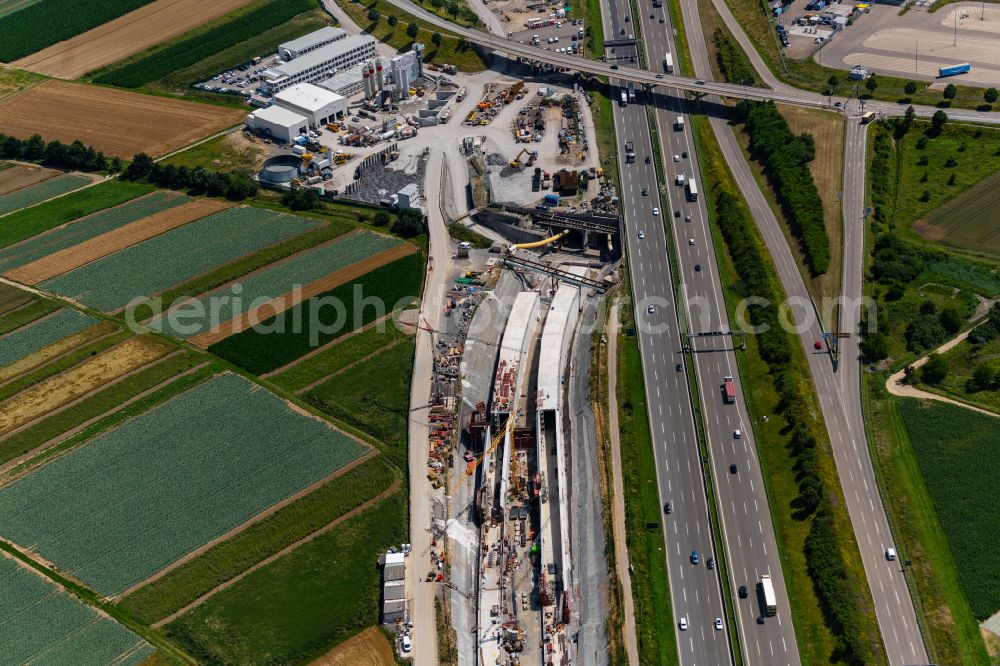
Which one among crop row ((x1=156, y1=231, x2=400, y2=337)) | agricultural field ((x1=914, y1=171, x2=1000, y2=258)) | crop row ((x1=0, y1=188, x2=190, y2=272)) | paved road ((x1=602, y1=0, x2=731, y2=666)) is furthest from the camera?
crop row ((x1=0, y1=188, x2=190, y2=272))

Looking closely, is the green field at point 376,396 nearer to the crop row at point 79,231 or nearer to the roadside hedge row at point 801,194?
the crop row at point 79,231

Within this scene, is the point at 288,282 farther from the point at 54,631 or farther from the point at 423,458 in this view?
the point at 54,631

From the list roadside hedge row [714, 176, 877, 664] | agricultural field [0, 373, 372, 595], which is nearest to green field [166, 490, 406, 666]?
agricultural field [0, 373, 372, 595]

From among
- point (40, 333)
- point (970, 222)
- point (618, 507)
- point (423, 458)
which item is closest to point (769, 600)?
point (618, 507)

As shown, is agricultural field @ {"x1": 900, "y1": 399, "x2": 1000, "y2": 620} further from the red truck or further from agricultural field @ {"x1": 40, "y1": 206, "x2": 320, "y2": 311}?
agricultural field @ {"x1": 40, "y1": 206, "x2": 320, "y2": 311}

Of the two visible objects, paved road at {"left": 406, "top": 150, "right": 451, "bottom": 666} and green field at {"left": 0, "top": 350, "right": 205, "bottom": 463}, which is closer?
paved road at {"left": 406, "top": 150, "right": 451, "bottom": 666}

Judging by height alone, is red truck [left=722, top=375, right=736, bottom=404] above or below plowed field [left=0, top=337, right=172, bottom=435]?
above
